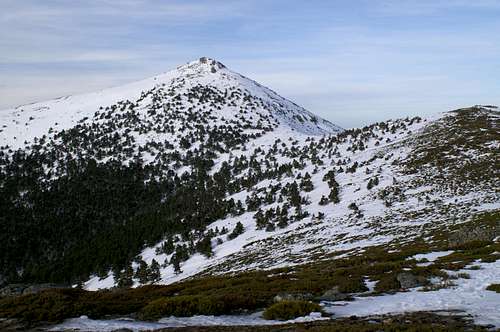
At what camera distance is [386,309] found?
1723 cm

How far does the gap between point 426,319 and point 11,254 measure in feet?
593

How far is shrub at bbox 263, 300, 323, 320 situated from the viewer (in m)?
17.0

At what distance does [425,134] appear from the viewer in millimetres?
105500

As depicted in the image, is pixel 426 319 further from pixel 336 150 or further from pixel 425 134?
pixel 336 150

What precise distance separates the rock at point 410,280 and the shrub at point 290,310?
663 centimetres

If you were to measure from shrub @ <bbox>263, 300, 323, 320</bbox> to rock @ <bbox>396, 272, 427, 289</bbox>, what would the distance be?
663 cm

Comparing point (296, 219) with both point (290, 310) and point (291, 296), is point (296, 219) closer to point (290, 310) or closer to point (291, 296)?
point (291, 296)

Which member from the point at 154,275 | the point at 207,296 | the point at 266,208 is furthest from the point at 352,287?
the point at 266,208

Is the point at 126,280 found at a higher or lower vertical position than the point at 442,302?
lower

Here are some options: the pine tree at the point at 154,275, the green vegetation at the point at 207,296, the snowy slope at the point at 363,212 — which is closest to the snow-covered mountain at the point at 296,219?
the green vegetation at the point at 207,296

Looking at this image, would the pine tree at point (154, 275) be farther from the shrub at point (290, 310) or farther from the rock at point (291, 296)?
the shrub at point (290, 310)

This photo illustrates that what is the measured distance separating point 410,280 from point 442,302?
4705 millimetres

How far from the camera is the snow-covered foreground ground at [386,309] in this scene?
15.7 meters

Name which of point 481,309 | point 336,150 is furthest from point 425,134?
point 481,309
